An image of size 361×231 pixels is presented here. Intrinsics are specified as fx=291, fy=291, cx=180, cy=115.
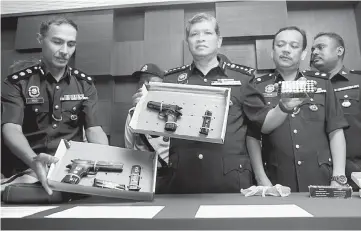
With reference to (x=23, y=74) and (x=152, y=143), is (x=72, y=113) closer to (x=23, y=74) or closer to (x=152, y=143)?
(x=23, y=74)

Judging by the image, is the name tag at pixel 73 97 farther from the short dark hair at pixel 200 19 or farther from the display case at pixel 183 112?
the short dark hair at pixel 200 19

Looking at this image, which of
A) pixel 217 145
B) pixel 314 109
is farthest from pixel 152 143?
pixel 314 109

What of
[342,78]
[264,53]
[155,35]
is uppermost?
[155,35]

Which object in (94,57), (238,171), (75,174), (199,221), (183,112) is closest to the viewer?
(199,221)

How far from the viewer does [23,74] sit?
4.40 ft

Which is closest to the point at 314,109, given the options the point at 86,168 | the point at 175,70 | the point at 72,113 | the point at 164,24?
the point at 175,70

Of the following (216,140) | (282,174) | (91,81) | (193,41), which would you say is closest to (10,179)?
(91,81)

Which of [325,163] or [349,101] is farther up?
[349,101]

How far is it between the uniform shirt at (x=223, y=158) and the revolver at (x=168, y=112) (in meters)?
0.29

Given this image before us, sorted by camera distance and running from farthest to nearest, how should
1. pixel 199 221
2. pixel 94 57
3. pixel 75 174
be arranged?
1. pixel 94 57
2. pixel 75 174
3. pixel 199 221

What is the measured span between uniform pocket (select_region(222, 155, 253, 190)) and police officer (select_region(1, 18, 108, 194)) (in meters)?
0.55

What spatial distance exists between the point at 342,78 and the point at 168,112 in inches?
34.9

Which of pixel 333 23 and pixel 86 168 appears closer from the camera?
pixel 86 168

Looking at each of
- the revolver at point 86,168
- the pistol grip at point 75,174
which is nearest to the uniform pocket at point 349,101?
the revolver at point 86,168
